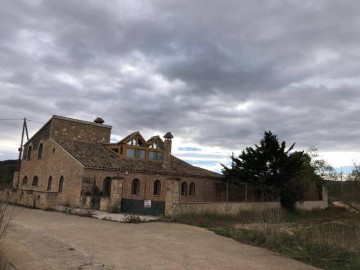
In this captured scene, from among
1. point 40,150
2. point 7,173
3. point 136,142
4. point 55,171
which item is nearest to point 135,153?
point 136,142

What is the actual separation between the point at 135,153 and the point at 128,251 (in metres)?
22.0

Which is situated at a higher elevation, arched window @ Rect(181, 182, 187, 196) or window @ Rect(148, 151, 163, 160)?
window @ Rect(148, 151, 163, 160)

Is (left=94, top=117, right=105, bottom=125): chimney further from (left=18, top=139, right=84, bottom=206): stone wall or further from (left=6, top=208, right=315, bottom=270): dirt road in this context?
(left=6, top=208, right=315, bottom=270): dirt road

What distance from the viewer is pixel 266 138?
3141cm

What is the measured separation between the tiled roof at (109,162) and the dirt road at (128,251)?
13.2 m

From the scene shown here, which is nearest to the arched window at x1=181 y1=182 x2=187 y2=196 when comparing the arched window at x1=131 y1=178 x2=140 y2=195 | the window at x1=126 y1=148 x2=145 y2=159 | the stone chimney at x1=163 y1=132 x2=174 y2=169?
the stone chimney at x1=163 y1=132 x2=174 y2=169

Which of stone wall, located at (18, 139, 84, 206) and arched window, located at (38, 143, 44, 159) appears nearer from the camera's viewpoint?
stone wall, located at (18, 139, 84, 206)

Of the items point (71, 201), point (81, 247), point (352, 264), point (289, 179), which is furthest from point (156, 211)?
point (289, 179)

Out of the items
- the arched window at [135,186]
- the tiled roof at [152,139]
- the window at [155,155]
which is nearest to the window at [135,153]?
the window at [155,155]

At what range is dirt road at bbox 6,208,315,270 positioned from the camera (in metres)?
7.95

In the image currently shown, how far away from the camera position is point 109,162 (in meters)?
27.7

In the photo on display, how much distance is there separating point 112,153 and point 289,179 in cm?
1512

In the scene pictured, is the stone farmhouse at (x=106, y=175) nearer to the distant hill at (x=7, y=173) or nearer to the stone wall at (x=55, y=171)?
the stone wall at (x=55, y=171)

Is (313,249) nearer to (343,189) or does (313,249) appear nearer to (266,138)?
(343,189)
